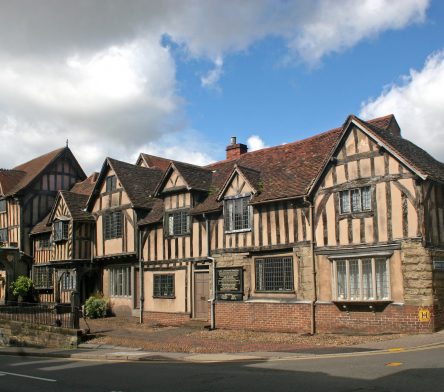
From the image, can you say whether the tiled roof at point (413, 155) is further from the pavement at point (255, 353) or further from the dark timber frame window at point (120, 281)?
the dark timber frame window at point (120, 281)

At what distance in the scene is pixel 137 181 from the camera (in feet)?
101

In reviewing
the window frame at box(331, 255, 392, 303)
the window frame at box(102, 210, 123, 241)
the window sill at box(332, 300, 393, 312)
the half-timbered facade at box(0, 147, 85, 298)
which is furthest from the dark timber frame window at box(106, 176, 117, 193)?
the window sill at box(332, 300, 393, 312)

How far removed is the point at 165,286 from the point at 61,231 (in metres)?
9.74

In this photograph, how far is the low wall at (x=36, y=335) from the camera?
21.7 meters

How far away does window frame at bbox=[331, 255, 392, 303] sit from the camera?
1842 centimetres

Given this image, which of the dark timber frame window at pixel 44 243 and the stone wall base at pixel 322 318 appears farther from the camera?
the dark timber frame window at pixel 44 243

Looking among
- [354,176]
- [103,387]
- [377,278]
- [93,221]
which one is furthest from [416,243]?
[93,221]

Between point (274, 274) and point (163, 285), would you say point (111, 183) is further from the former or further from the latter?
point (274, 274)

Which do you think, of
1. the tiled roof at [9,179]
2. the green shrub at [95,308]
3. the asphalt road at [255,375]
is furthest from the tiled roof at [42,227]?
the asphalt road at [255,375]

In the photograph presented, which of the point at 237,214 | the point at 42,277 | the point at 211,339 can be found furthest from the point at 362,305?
the point at 42,277

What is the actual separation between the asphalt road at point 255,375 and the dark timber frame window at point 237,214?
8.93m

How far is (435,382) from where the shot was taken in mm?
9969

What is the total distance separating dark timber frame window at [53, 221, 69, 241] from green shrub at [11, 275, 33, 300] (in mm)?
6456

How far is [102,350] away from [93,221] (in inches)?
551
